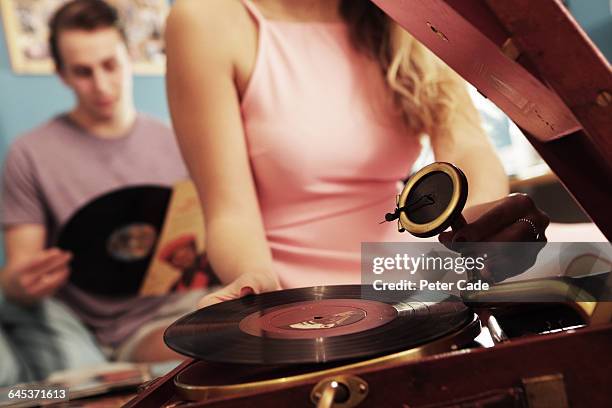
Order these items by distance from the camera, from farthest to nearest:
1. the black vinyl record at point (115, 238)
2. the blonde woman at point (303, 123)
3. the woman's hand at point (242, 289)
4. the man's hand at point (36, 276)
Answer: the black vinyl record at point (115, 238)
the man's hand at point (36, 276)
the blonde woman at point (303, 123)
the woman's hand at point (242, 289)

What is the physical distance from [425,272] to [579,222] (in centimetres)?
35

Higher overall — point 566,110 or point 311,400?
point 566,110

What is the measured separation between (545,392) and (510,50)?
0.24 meters

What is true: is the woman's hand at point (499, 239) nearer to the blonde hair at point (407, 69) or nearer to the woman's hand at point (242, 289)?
the woman's hand at point (242, 289)

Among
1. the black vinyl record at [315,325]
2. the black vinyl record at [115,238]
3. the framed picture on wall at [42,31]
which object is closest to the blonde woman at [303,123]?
the black vinyl record at [315,325]

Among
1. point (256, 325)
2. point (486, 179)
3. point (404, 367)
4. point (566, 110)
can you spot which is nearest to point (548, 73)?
point (566, 110)

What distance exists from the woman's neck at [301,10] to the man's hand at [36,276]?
4.52ft

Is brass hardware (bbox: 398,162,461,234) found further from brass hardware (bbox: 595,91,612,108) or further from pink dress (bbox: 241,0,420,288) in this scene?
pink dress (bbox: 241,0,420,288)

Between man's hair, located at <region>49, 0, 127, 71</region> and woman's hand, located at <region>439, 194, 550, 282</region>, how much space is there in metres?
1.99

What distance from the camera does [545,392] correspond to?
40 centimetres

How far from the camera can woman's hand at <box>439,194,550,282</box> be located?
533mm

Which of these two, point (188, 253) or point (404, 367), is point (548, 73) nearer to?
point (404, 367)

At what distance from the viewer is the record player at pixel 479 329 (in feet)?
1.21

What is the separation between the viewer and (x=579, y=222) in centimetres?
80
